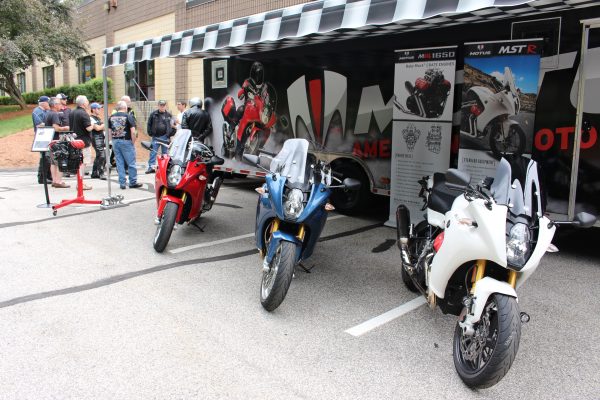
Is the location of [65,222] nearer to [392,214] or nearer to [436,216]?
[392,214]

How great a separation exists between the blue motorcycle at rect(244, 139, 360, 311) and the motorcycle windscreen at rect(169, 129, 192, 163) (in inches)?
54.8

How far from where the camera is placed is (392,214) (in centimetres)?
738

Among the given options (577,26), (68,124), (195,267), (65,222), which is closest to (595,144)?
(577,26)

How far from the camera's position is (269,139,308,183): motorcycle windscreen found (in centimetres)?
453

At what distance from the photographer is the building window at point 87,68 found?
2814cm

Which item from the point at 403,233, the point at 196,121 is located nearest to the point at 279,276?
the point at 403,233

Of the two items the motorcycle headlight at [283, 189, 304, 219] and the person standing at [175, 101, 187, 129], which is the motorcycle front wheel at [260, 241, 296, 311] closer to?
the motorcycle headlight at [283, 189, 304, 219]

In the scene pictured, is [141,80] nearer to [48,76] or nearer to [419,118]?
[48,76]

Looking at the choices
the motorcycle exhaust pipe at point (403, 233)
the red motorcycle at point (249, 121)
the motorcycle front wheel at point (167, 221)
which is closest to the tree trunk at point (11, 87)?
the red motorcycle at point (249, 121)

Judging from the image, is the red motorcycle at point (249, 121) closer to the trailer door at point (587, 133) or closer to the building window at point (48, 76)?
the trailer door at point (587, 133)

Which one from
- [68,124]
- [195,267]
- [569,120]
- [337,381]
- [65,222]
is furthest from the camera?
[68,124]

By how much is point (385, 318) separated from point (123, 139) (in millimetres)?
7742

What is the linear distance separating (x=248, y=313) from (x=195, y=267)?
4.52ft

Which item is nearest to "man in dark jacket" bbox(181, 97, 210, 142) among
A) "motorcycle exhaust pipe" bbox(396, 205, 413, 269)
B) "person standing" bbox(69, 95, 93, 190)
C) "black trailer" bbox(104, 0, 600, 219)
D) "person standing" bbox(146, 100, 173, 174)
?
"black trailer" bbox(104, 0, 600, 219)
